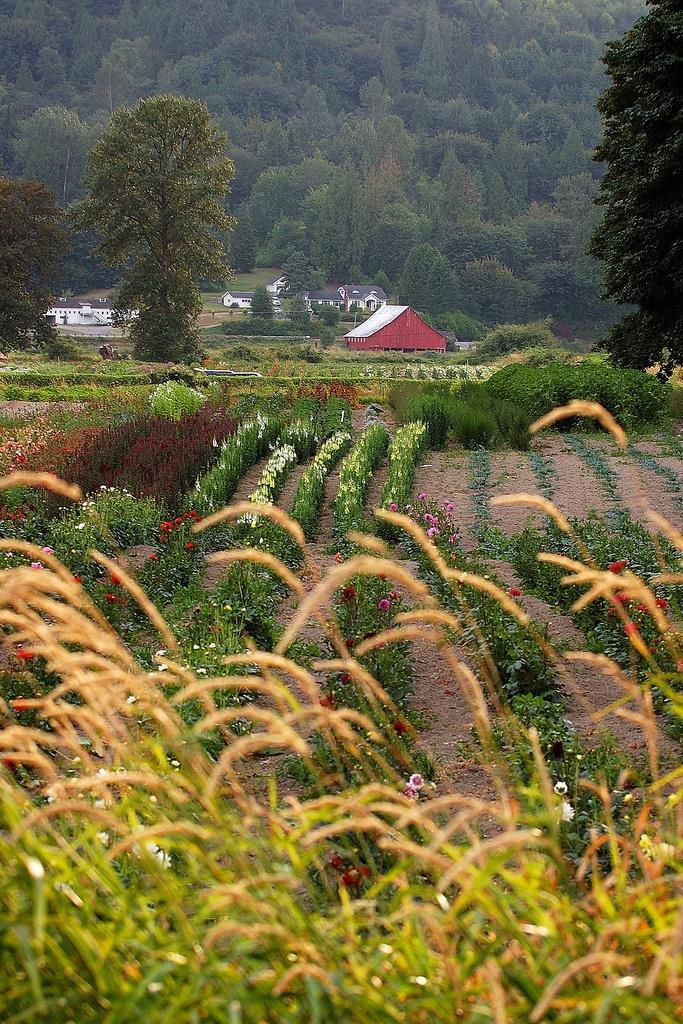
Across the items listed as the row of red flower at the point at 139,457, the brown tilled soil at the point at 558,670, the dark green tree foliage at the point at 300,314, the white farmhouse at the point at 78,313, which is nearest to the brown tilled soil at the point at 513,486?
the brown tilled soil at the point at 558,670

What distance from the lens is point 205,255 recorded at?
47.0 meters

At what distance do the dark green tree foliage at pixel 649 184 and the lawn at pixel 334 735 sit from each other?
207 cm

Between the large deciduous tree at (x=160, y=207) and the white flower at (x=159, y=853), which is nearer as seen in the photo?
the white flower at (x=159, y=853)

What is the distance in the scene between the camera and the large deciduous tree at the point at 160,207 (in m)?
45.7

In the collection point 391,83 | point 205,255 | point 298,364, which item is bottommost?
point 298,364

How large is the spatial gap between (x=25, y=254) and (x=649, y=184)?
3859 cm

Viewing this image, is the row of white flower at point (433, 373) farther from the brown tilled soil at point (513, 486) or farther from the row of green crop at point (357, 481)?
the brown tilled soil at point (513, 486)

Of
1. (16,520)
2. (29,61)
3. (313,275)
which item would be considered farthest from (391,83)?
(16,520)

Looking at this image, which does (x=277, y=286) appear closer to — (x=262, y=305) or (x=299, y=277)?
(x=299, y=277)

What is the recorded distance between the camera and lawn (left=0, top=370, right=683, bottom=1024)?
2.21 meters

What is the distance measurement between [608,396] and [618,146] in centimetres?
709

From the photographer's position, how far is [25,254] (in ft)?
153

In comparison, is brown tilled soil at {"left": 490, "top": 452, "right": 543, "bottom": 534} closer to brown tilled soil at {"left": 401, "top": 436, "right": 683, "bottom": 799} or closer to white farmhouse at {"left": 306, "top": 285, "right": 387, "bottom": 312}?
brown tilled soil at {"left": 401, "top": 436, "right": 683, "bottom": 799}

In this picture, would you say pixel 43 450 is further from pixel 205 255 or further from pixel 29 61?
pixel 29 61
